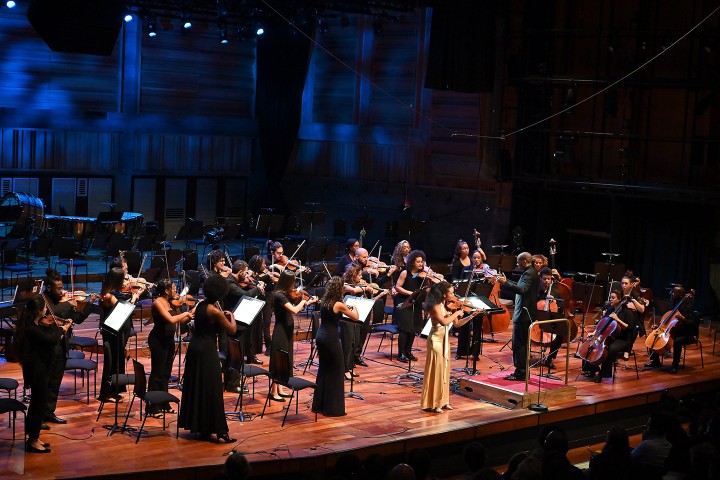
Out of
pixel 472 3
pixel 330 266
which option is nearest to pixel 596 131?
pixel 472 3

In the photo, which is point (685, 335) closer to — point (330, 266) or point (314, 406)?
point (314, 406)

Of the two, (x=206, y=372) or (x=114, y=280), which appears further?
(x=114, y=280)

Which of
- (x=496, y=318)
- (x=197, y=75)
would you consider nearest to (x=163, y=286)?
(x=496, y=318)

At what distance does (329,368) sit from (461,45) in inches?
359

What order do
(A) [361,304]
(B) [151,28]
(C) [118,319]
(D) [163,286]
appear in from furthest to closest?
1. (B) [151,28]
2. (A) [361,304]
3. (C) [118,319]
4. (D) [163,286]

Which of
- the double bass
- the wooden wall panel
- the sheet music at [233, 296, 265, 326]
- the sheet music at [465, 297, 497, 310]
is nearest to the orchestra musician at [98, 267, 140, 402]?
the sheet music at [233, 296, 265, 326]

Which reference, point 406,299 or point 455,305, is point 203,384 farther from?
point 406,299

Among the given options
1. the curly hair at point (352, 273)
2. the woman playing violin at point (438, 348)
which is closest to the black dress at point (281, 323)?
the curly hair at point (352, 273)

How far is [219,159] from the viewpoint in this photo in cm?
2206

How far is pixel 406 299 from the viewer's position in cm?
1161

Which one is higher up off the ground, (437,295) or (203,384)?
(437,295)

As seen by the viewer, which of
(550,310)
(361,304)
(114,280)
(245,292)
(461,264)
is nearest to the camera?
(114,280)

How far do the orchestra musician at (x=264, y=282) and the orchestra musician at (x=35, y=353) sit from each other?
306 cm

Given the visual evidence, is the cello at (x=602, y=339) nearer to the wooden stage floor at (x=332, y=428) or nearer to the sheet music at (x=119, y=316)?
the wooden stage floor at (x=332, y=428)
